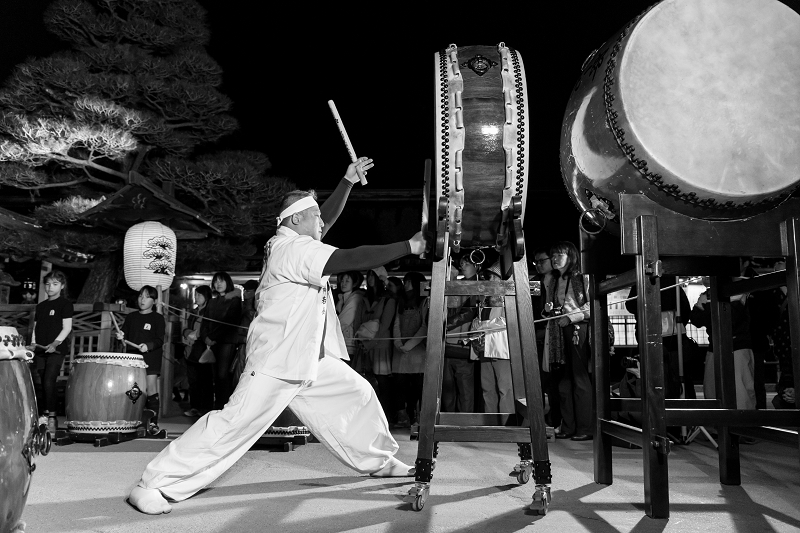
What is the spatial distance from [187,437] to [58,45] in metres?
9.72

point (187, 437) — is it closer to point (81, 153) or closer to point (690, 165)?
point (690, 165)

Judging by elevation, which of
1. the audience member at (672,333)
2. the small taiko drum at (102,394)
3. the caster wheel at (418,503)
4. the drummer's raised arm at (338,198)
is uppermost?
the drummer's raised arm at (338,198)

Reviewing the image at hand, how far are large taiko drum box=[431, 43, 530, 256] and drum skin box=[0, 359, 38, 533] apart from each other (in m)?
1.51

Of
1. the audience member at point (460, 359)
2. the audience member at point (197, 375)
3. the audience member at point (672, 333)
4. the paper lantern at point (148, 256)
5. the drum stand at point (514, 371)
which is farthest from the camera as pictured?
the audience member at point (197, 375)

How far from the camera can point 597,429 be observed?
308cm

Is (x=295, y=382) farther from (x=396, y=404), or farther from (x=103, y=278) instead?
(x=103, y=278)

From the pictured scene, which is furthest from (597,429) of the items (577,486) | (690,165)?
(690,165)

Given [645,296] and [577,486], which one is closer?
[645,296]

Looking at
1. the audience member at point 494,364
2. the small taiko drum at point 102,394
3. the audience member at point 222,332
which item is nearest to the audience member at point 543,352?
the audience member at point 494,364

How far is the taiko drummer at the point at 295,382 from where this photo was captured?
2.58 meters

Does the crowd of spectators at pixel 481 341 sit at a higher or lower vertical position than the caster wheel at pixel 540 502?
higher

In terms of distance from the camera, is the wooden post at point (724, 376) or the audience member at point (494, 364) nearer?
the wooden post at point (724, 376)

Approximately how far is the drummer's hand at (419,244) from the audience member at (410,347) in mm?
3272

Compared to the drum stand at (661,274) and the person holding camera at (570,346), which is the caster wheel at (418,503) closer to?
the drum stand at (661,274)
